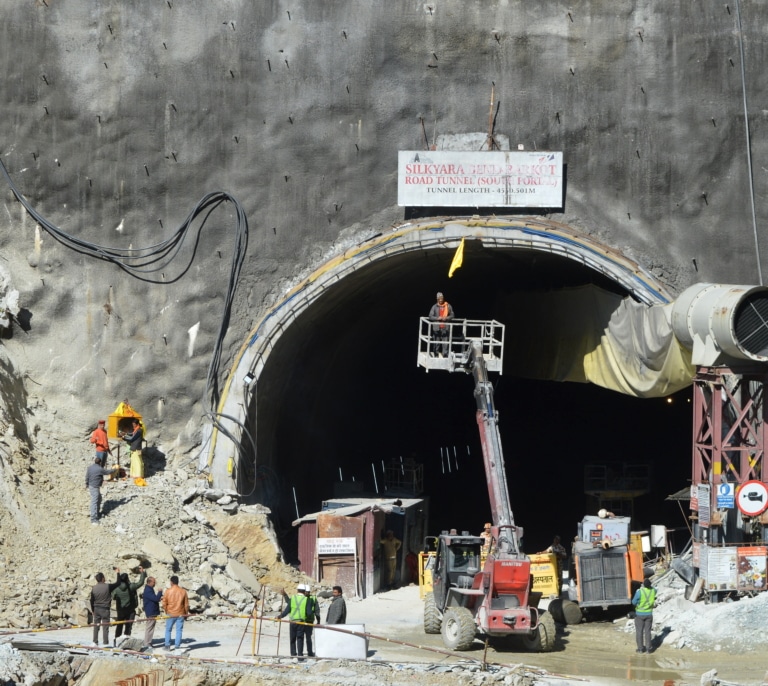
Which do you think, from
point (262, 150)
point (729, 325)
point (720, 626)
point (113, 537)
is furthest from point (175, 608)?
point (262, 150)

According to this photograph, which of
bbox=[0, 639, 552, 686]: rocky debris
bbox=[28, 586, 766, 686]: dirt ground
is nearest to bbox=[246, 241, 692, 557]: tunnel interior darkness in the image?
bbox=[28, 586, 766, 686]: dirt ground

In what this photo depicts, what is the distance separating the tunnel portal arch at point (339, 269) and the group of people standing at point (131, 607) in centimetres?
770

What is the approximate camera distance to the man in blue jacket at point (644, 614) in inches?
906

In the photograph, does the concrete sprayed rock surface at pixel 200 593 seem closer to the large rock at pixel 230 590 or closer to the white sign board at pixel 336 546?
the large rock at pixel 230 590

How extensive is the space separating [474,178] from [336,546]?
8.78 m

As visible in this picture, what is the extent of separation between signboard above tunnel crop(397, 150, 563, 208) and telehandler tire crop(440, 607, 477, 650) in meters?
10.2

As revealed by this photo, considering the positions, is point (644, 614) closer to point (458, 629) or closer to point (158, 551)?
point (458, 629)

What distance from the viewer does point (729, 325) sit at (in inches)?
944

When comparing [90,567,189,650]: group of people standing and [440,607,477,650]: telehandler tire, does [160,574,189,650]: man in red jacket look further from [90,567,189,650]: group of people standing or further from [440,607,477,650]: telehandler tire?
[440,607,477,650]: telehandler tire

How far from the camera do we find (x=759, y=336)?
80.0 ft

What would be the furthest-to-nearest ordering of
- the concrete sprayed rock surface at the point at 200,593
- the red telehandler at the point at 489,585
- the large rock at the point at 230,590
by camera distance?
the large rock at the point at 230,590, the red telehandler at the point at 489,585, the concrete sprayed rock surface at the point at 200,593

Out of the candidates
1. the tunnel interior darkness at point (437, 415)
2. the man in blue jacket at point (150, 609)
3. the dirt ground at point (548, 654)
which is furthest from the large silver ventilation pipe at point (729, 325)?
the man in blue jacket at point (150, 609)

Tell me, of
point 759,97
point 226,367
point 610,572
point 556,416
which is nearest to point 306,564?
point 226,367

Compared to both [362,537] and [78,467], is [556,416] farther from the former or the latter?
[78,467]
